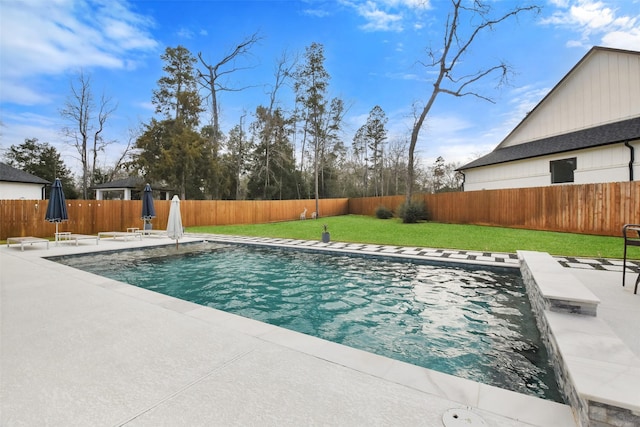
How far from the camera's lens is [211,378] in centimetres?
209

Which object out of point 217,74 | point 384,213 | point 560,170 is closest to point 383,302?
point 560,170

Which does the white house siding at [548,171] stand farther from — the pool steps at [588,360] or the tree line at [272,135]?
the pool steps at [588,360]

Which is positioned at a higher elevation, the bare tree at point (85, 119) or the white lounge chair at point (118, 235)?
the bare tree at point (85, 119)

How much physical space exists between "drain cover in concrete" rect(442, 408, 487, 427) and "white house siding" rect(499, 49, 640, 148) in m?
16.5

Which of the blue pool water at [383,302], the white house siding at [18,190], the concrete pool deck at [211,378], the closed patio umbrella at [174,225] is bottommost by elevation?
the blue pool water at [383,302]

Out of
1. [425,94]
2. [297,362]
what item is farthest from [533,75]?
[297,362]

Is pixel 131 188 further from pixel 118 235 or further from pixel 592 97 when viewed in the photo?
pixel 592 97

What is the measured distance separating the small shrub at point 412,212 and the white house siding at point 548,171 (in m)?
3.99

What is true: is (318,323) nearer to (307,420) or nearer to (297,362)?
(297,362)

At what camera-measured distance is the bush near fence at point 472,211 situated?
31.4 ft

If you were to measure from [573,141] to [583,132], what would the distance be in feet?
4.00

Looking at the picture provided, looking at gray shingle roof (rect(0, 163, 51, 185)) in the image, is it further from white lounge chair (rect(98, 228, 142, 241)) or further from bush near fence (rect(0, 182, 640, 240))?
white lounge chair (rect(98, 228, 142, 241))

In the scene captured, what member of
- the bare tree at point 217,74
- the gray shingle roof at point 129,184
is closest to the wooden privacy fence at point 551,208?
the bare tree at point 217,74

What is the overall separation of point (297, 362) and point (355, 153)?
2990 cm
